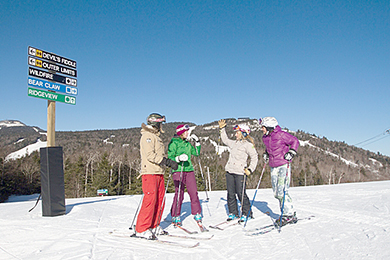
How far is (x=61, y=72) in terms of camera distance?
7711 mm

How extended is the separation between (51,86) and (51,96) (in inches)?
11.3

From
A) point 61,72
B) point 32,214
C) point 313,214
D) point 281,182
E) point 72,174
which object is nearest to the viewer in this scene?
point 281,182

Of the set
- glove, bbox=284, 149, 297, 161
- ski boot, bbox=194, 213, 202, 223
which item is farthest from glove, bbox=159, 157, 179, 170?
glove, bbox=284, 149, 297, 161

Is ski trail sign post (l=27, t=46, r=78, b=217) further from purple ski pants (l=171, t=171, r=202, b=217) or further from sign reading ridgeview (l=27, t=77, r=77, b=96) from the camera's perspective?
purple ski pants (l=171, t=171, r=202, b=217)

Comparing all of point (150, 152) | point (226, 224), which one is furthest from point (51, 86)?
point (226, 224)

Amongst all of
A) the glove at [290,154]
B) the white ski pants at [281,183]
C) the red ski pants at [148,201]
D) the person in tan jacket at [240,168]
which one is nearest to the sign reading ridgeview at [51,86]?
the red ski pants at [148,201]

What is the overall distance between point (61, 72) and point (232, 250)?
259 inches

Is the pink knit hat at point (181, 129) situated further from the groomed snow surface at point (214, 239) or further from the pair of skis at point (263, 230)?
the pair of skis at point (263, 230)

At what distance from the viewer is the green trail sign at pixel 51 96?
273 inches

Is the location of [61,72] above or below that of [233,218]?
above

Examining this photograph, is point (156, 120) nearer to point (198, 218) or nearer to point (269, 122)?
point (198, 218)

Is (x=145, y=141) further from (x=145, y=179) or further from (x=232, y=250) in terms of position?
(x=232, y=250)

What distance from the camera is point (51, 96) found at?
7305 millimetres

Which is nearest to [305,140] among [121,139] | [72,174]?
[121,139]
